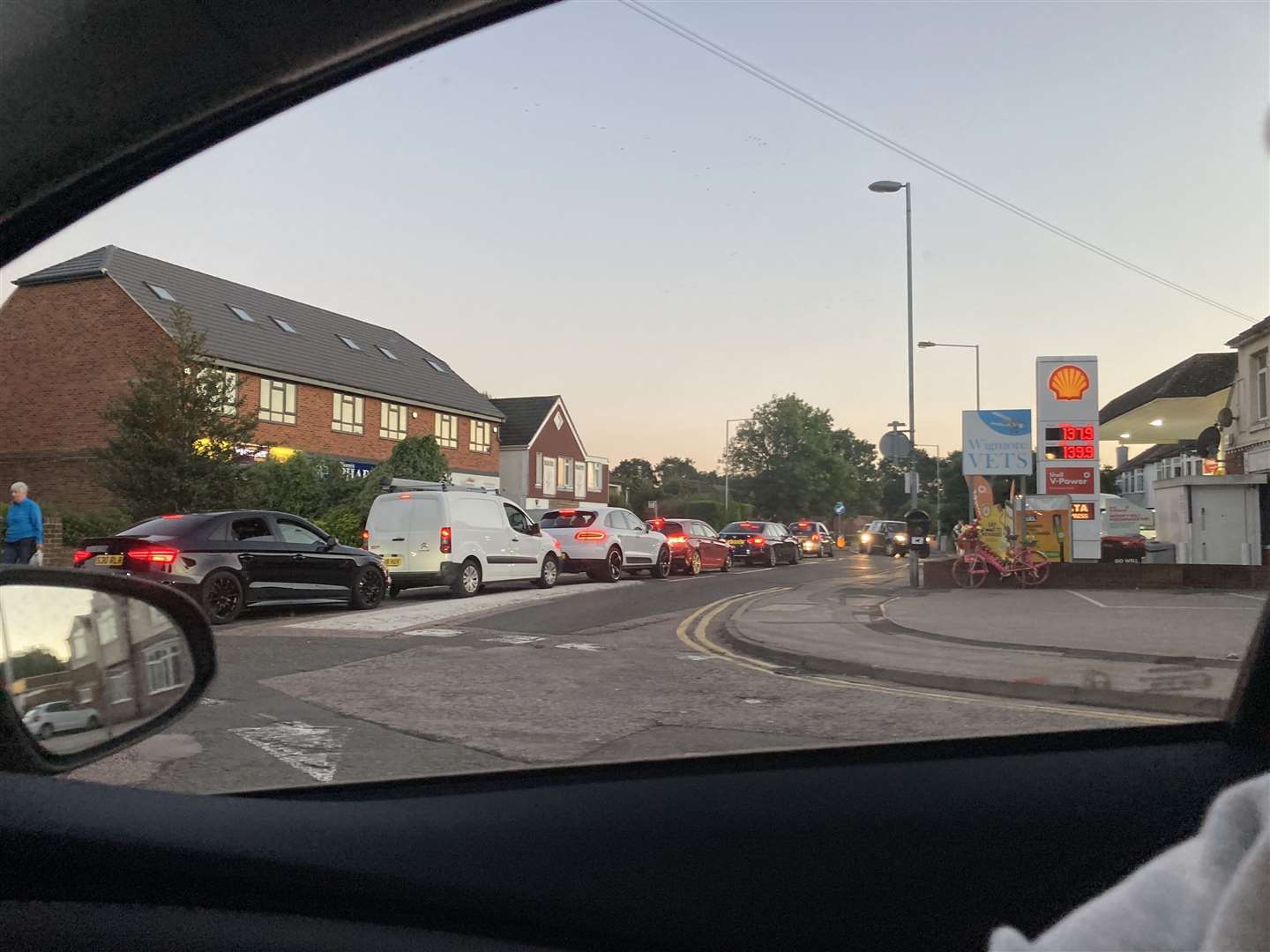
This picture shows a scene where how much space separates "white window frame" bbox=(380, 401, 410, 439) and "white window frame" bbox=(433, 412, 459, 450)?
0.23ft

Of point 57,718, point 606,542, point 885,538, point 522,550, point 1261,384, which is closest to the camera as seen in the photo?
point 57,718

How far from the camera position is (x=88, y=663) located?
122 cm

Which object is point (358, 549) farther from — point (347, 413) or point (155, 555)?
point (155, 555)

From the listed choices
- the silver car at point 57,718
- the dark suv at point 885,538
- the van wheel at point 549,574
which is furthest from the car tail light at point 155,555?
the van wheel at point 549,574

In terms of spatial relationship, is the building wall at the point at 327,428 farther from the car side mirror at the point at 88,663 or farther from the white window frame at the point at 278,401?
the car side mirror at the point at 88,663

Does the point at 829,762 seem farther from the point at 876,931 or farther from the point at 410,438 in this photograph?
the point at 410,438

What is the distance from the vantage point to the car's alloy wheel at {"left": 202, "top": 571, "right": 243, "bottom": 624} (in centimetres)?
143

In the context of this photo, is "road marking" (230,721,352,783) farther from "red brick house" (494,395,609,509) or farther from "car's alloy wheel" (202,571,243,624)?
"red brick house" (494,395,609,509)

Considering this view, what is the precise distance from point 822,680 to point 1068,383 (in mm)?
1352

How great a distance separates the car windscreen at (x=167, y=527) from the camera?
1.56m

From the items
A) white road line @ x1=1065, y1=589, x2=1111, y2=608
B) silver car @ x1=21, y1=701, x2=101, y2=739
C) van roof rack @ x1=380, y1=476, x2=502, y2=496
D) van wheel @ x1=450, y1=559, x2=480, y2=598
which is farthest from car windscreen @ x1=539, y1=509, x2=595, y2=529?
silver car @ x1=21, y1=701, x2=101, y2=739

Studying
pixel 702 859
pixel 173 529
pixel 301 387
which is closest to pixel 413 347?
pixel 301 387

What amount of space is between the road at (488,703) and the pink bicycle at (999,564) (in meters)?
0.30

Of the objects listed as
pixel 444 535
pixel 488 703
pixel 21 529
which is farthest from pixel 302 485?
pixel 488 703
